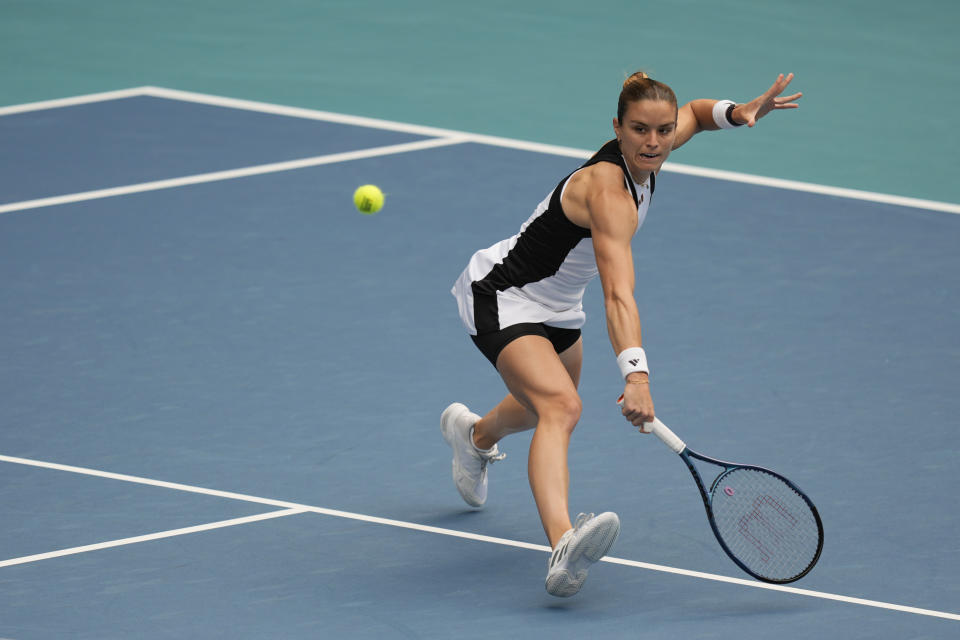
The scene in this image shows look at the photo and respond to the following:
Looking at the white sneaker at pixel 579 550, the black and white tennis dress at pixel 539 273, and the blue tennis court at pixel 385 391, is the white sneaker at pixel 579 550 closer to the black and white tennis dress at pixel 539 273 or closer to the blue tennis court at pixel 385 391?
the blue tennis court at pixel 385 391

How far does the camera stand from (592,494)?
7320 mm

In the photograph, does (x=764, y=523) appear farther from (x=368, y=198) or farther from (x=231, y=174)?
(x=231, y=174)

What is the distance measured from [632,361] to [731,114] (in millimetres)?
1359

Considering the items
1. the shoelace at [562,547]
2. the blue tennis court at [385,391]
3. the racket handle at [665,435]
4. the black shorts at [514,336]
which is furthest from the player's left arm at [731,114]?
the shoelace at [562,547]

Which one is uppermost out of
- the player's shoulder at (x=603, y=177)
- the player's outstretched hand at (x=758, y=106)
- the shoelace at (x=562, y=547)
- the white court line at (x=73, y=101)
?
the player's outstretched hand at (x=758, y=106)

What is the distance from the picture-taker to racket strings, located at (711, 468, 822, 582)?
6.40 m

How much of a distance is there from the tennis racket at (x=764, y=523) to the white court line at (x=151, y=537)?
166 centimetres

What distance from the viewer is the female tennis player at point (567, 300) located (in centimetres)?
617

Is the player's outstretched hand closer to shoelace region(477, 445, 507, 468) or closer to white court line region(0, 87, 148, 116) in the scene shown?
shoelace region(477, 445, 507, 468)

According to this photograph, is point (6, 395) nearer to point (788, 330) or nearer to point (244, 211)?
point (244, 211)

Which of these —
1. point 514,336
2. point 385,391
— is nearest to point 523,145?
point 385,391

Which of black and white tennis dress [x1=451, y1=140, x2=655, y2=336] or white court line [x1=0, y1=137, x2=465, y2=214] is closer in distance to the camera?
black and white tennis dress [x1=451, y1=140, x2=655, y2=336]

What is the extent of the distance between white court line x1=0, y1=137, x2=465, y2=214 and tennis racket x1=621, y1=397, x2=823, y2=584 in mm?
5487

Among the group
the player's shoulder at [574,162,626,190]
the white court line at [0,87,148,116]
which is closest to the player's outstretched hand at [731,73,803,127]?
the player's shoulder at [574,162,626,190]
